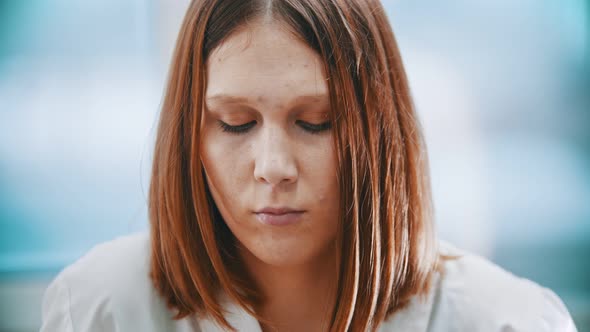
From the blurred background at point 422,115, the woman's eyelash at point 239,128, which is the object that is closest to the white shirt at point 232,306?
the woman's eyelash at point 239,128

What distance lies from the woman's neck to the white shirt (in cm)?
7

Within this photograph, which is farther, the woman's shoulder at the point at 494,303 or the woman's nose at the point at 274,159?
the woman's shoulder at the point at 494,303

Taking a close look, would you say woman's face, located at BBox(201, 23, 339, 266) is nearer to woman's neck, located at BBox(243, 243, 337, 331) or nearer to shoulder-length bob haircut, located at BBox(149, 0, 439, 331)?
shoulder-length bob haircut, located at BBox(149, 0, 439, 331)

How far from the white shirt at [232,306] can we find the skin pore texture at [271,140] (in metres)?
0.16

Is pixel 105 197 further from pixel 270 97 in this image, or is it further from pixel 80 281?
pixel 270 97

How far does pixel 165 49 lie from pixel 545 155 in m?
1.05

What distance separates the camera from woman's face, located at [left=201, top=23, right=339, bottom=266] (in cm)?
77

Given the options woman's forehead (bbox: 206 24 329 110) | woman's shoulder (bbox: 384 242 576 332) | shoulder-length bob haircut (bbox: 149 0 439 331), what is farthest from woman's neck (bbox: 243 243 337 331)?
woman's forehead (bbox: 206 24 329 110)

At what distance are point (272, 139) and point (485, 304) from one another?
430 mm

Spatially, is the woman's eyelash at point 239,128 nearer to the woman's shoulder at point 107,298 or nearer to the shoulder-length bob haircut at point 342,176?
the shoulder-length bob haircut at point 342,176

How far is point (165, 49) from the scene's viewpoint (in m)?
1.47

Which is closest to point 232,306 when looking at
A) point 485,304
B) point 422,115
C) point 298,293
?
point 298,293

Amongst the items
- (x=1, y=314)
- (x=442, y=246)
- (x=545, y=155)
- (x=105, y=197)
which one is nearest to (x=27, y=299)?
(x=1, y=314)

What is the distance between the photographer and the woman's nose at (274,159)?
0.76 meters
